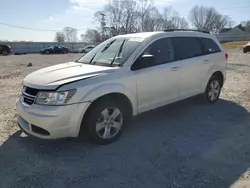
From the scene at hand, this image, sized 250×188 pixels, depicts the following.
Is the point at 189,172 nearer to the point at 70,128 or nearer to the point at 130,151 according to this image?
the point at 130,151

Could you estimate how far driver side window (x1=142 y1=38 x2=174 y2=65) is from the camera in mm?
4484

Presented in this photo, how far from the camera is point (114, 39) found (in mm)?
5023

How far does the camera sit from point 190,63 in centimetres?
512

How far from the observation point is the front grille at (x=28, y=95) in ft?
11.8

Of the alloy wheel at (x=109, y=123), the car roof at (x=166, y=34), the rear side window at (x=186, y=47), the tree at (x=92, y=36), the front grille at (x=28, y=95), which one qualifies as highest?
the tree at (x=92, y=36)

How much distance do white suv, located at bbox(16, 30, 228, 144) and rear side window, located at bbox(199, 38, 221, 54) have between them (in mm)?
160

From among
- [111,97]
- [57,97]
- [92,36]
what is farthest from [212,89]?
[92,36]

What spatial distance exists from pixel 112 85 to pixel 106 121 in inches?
22.8

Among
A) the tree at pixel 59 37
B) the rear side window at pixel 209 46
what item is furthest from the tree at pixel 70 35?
the rear side window at pixel 209 46

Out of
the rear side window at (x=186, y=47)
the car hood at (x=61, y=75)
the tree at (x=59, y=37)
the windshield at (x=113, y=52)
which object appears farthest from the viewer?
the tree at (x=59, y=37)

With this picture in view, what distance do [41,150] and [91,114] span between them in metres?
0.98

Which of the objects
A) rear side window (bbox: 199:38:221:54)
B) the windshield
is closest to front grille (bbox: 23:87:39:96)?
the windshield

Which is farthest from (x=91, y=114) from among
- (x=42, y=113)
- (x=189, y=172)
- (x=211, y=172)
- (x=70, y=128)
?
(x=211, y=172)

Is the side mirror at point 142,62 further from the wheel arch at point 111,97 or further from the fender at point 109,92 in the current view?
the wheel arch at point 111,97
